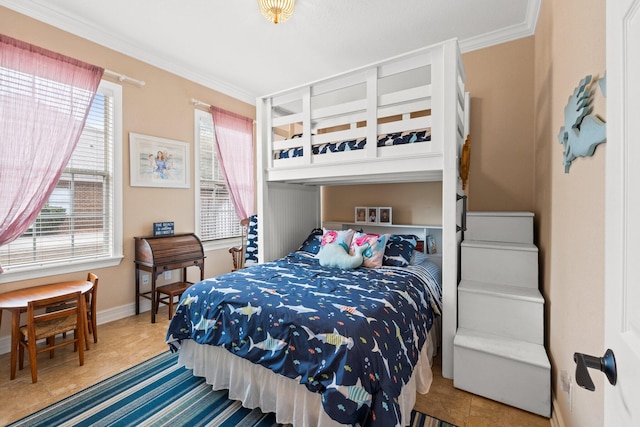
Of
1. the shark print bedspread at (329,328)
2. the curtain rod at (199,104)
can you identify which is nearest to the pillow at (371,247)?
the shark print bedspread at (329,328)

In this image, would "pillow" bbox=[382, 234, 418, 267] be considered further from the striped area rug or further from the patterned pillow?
the patterned pillow

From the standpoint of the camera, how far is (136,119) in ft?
10.4

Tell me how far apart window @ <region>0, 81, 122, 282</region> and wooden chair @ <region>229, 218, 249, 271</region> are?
52.9 inches

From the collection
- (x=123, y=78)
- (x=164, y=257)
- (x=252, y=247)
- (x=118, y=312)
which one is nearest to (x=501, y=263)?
(x=252, y=247)

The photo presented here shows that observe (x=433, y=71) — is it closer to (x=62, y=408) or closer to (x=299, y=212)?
(x=299, y=212)

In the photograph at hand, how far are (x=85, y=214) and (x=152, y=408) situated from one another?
2072 millimetres

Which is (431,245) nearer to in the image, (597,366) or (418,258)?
(418,258)

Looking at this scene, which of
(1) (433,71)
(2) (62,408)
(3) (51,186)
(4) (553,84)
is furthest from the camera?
(3) (51,186)

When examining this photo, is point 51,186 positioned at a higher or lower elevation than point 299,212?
higher

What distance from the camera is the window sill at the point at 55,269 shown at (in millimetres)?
2426

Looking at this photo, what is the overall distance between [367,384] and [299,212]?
2.37 metres

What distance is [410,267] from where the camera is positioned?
2.56m

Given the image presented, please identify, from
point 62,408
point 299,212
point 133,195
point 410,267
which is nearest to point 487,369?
point 410,267

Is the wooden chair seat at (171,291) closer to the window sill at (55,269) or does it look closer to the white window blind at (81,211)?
the window sill at (55,269)
